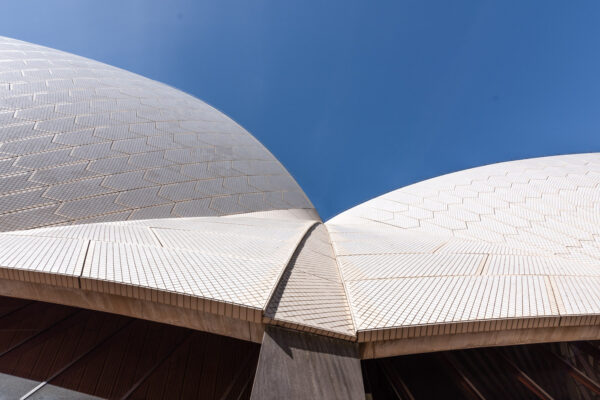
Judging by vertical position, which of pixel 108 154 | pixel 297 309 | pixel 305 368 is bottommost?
pixel 305 368

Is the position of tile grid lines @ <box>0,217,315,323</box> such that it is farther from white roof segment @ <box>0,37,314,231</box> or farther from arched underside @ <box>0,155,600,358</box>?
white roof segment @ <box>0,37,314,231</box>

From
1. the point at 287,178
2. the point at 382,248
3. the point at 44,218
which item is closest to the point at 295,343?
the point at 382,248

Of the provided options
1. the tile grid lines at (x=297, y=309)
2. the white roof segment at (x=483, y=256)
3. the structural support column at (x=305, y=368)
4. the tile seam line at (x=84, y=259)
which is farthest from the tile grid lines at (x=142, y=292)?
the white roof segment at (x=483, y=256)

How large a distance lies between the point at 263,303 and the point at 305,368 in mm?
523

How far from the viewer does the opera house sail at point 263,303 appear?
215 centimetres

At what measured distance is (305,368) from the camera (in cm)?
184

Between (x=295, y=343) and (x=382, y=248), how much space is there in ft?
8.27

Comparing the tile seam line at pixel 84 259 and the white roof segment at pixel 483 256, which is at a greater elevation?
the tile seam line at pixel 84 259

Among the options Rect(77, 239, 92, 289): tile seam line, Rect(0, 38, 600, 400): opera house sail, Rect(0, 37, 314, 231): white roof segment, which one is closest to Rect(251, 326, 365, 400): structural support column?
Rect(0, 38, 600, 400): opera house sail

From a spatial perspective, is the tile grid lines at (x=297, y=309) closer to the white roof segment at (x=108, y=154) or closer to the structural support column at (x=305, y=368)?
the structural support column at (x=305, y=368)

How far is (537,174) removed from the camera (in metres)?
8.03

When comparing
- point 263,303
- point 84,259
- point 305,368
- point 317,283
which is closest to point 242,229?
point 317,283

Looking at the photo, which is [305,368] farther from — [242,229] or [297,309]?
[242,229]

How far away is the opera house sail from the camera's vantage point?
2148 millimetres
